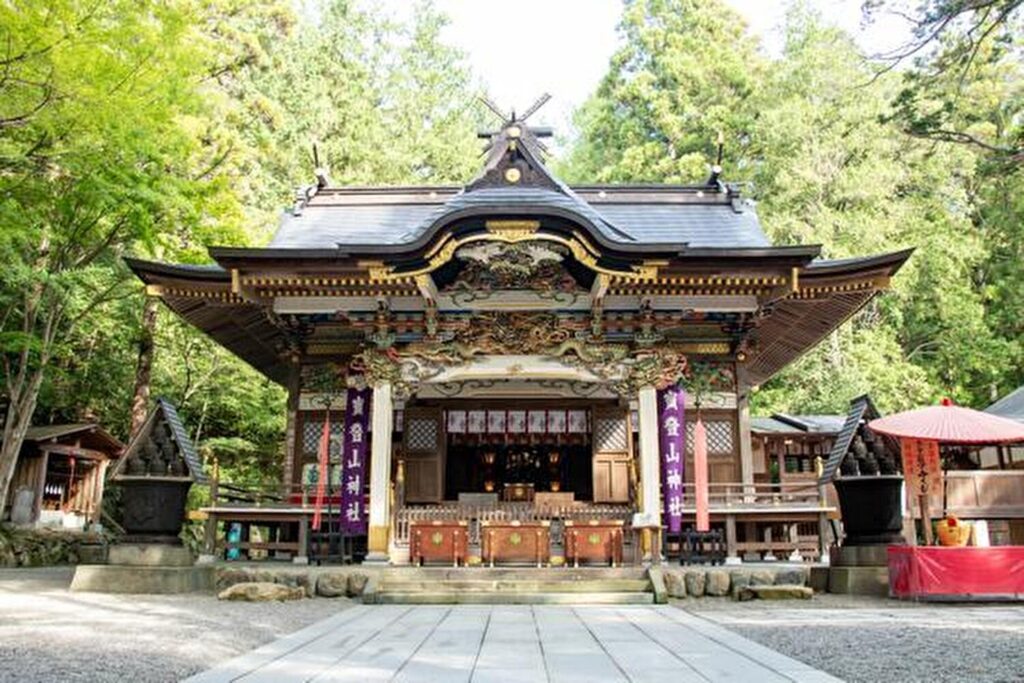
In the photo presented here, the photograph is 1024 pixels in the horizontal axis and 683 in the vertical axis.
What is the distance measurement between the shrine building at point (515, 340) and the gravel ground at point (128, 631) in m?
2.89

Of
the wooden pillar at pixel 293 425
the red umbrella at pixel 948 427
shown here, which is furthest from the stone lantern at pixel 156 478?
the red umbrella at pixel 948 427

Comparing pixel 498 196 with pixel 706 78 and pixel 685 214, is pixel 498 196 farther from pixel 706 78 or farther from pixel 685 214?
pixel 706 78

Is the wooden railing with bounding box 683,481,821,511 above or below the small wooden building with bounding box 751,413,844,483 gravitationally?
below

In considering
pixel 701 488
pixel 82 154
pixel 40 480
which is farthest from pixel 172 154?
pixel 40 480

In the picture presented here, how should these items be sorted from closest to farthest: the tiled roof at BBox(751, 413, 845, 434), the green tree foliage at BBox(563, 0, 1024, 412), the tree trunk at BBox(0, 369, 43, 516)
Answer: the tree trunk at BBox(0, 369, 43, 516)
the tiled roof at BBox(751, 413, 845, 434)
the green tree foliage at BBox(563, 0, 1024, 412)

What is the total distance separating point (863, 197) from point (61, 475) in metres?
26.8

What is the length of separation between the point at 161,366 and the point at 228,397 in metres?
2.29

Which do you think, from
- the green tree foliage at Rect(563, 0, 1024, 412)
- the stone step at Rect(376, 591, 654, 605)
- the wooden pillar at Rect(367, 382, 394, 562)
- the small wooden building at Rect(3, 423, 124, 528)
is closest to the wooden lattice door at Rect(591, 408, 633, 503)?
the stone step at Rect(376, 591, 654, 605)

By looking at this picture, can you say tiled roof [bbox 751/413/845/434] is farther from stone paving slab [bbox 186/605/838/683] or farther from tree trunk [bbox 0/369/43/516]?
tree trunk [bbox 0/369/43/516]

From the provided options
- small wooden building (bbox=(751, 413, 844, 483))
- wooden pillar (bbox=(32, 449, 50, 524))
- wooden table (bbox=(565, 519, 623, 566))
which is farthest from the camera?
wooden pillar (bbox=(32, 449, 50, 524))

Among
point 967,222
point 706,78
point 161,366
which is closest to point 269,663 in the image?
point 161,366

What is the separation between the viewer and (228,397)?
2053 cm

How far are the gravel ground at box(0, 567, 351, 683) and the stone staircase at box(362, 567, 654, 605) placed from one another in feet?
2.27

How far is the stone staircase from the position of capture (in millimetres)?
9062
